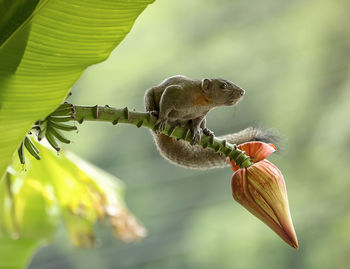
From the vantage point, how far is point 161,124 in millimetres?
690

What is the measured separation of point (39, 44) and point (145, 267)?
166 inches

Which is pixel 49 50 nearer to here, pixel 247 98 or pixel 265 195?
pixel 265 195

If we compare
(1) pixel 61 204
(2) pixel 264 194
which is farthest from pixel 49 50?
(1) pixel 61 204

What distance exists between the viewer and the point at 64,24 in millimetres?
605

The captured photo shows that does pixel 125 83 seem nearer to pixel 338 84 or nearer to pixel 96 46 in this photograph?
pixel 338 84

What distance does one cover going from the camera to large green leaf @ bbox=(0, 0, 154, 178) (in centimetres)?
59

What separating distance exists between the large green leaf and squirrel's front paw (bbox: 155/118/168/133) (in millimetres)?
120

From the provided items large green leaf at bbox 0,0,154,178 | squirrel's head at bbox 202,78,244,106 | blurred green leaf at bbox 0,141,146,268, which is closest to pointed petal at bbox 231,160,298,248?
squirrel's head at bbox 202,78,244,106

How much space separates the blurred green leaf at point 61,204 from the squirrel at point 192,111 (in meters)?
0.57

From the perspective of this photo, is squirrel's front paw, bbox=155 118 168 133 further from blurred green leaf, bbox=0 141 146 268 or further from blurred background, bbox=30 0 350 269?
blurred background, bbox=30 0 350 269

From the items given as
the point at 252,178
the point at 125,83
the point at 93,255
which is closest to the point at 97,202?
the point at 252,178

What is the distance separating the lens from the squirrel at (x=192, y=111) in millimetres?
727

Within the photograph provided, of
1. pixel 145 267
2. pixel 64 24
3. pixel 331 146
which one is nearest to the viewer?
pixel 64 24

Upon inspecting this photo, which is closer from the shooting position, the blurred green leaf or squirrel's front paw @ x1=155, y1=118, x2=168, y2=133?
squirrel's front paw @ x1=155, y1=118, x2=168, y2=133
